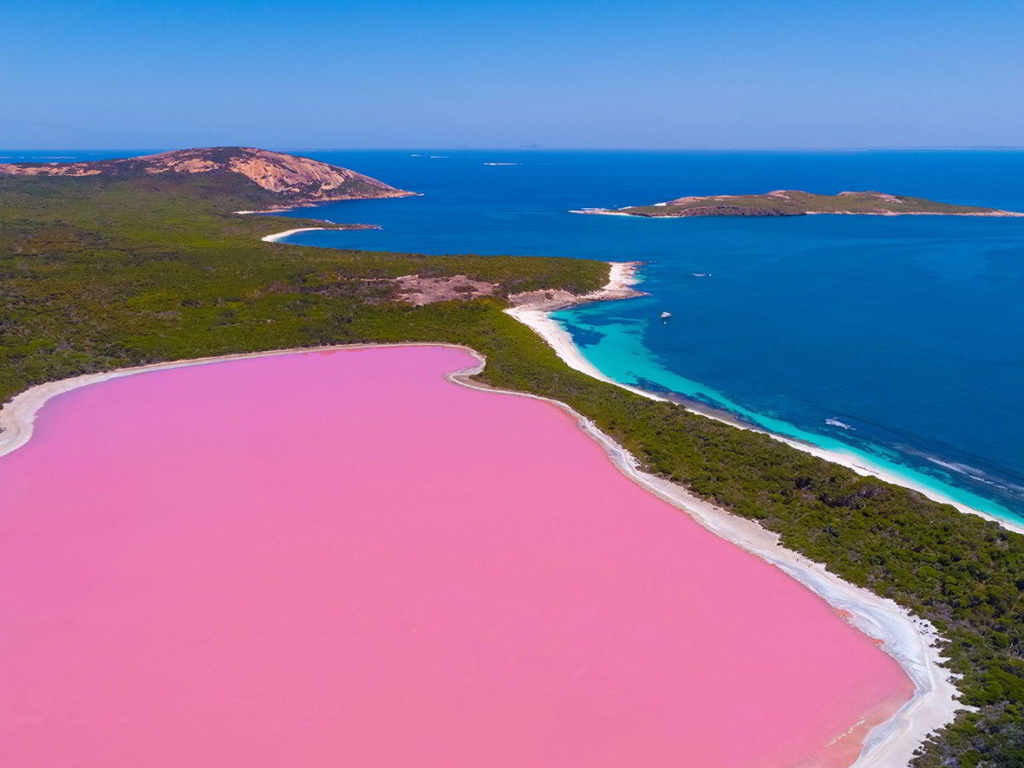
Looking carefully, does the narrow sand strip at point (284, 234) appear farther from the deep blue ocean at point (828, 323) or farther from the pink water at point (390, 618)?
the pink water at point (390, 618)

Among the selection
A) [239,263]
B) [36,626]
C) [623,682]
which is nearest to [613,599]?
[623,682]

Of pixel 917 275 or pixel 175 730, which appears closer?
pixel 175 730

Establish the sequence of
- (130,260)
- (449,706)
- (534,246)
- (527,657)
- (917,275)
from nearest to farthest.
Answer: (449,706)
(527,657)
(130,260)
(917,275)
(534,246)

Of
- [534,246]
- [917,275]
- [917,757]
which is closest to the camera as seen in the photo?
[917,757]

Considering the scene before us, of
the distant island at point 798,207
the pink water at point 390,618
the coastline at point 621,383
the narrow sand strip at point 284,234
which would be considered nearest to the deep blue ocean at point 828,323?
the coastline at point 621,383

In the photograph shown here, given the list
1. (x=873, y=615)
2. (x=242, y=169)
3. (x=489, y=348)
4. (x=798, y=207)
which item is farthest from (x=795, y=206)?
(x=873, y=615)

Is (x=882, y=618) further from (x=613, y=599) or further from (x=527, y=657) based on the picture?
(x=527, y=657)

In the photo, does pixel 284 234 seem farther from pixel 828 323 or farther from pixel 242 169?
pixel 828 323
